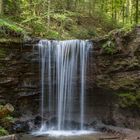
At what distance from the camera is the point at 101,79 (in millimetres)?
15500

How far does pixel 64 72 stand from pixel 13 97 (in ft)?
9.08

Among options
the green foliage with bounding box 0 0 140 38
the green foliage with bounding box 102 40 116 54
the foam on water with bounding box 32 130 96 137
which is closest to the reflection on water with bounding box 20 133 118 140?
the foam on water with bounding box 32 130 96 137

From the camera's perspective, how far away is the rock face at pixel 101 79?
48.8 ft

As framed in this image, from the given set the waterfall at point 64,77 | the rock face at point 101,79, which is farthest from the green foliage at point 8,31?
the waterfall at point 64,77

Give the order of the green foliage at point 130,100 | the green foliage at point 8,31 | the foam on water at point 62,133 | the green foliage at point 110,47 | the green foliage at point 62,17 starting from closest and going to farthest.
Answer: the foam on water at point 62,133 < the green foliage at point 130,100 < the green foliage at point 110,47 < the green foliage at point 8,31 < the green foliage at point 62,17

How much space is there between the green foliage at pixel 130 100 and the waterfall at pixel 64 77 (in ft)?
6.38

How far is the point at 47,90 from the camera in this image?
1579cm

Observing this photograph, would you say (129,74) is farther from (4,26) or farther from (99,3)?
(99,3)

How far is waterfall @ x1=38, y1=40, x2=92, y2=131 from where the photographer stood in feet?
51.6

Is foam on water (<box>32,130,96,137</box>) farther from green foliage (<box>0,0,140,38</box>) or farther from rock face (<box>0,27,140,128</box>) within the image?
green foliage (<box>0,0,140,38</box>)

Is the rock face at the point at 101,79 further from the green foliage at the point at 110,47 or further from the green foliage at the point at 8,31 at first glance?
the green foliage at the point at 8,31

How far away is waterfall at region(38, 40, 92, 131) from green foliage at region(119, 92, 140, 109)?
1.94 meters

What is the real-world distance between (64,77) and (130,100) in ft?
11.1

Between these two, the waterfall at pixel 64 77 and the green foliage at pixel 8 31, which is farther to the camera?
the waterfall at pixel 64 77
